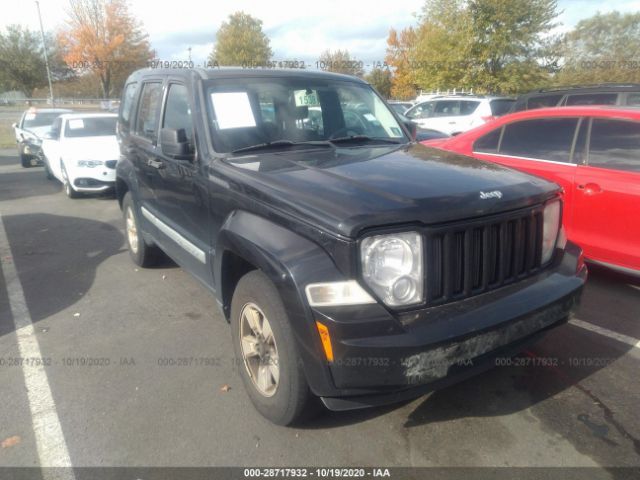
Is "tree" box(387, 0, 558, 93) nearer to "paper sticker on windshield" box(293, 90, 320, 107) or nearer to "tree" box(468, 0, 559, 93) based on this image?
"tree" box(468, 0, 559, 93)

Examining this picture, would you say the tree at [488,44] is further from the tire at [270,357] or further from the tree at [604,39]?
the tire at [270,357]

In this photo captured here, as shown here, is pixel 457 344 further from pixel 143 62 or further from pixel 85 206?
pixel 143 62

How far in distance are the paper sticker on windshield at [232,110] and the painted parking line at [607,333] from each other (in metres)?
2.99

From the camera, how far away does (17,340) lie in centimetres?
390

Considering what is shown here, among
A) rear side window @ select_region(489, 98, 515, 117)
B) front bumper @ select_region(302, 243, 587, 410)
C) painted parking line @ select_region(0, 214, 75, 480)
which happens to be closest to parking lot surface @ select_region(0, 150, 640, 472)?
painted parking line @ select_region(0, 214, 75, 480)

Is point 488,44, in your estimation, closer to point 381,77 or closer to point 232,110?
point 232,110

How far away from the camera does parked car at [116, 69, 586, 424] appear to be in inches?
86.7

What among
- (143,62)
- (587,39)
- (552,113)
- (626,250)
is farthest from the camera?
(587,39)

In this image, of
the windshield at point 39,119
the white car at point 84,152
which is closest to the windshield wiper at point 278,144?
the white car at point 84,152

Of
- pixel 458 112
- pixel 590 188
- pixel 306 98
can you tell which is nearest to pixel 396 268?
pixel 306 98

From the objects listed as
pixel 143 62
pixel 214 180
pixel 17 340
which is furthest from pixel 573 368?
pixel 143 62

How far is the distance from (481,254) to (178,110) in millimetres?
2572

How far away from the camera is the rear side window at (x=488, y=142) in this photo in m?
5.49

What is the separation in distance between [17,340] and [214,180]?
7.35ft
